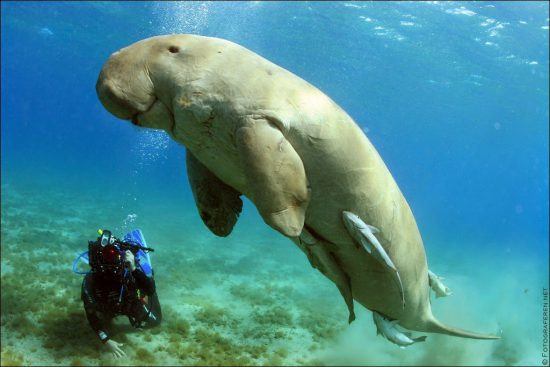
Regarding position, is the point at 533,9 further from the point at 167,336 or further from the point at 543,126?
the point at 543,126

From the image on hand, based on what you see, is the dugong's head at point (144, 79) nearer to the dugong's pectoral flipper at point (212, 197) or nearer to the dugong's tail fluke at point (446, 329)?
the dugong's pectoral flipper at point (212, 197)

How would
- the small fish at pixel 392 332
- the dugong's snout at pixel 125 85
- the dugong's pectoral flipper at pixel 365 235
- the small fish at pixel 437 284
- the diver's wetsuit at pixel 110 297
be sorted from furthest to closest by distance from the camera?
the diver's wetsuit at pixel 110 297 → the small fish at pixel 437 284 → the small fish at pixel 392 332 → the dugong's pectoral flipper at pixel 365 235 → the dugong's snout at pixel 125 85

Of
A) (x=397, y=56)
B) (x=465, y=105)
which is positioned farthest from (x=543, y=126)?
(x=397, y=56)

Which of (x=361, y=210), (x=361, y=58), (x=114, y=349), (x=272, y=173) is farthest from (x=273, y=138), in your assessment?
(x=361, y=58)

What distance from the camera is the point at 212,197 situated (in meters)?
2.54

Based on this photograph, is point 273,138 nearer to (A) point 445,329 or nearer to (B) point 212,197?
(B) point 212,197

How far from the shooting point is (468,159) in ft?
252

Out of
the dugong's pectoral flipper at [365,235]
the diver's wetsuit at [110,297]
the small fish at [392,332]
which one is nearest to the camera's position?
the dugong's pectoral flipper at [365,235]

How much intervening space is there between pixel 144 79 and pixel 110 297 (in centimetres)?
375

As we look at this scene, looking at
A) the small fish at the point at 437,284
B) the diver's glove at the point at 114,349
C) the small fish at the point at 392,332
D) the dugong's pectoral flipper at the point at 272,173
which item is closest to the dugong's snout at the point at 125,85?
the dugong's pectoral flipper at the point at 272,173

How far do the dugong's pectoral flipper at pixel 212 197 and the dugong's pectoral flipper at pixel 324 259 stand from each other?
1.75 feet

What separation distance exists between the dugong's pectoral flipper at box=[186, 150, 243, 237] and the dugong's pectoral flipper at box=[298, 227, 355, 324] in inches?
21.0

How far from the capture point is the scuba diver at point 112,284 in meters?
4.57

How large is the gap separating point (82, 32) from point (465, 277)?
103 feet
